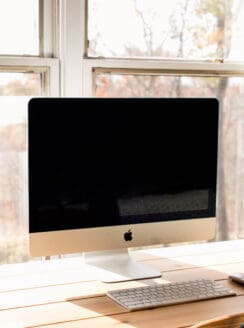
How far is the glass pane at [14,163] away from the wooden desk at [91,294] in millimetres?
254

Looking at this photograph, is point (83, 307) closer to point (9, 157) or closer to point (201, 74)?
point (9, 157)

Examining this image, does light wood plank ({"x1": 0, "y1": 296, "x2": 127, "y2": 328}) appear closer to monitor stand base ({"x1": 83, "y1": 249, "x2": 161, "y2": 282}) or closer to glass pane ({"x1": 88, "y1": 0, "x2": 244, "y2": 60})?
monitor stand base ({"x1": 83, "y1": 249, "x2": 161, "y2": 282})

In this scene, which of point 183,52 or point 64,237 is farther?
point 183,52

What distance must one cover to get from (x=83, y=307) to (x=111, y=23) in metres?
1.14

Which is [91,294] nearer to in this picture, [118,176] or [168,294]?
[168,294]

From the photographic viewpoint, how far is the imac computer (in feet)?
5.77

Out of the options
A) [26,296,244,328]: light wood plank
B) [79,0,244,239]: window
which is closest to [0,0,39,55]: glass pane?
[79,0,244,239]: window

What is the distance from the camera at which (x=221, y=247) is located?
2289 mm

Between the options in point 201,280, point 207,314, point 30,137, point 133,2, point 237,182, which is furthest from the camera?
point 237,182

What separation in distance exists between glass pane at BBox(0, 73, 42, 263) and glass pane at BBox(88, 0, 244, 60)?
1.01 ft

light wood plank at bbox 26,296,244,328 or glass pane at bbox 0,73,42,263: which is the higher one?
glass pane at bbox 0,73,42,263

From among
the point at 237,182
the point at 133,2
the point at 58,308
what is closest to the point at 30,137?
the point at 58,308

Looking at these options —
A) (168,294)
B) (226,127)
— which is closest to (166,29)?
(226,127)

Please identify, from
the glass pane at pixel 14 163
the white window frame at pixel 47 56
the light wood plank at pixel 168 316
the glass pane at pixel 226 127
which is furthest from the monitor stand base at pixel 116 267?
the glass pane at pixel 226 127
